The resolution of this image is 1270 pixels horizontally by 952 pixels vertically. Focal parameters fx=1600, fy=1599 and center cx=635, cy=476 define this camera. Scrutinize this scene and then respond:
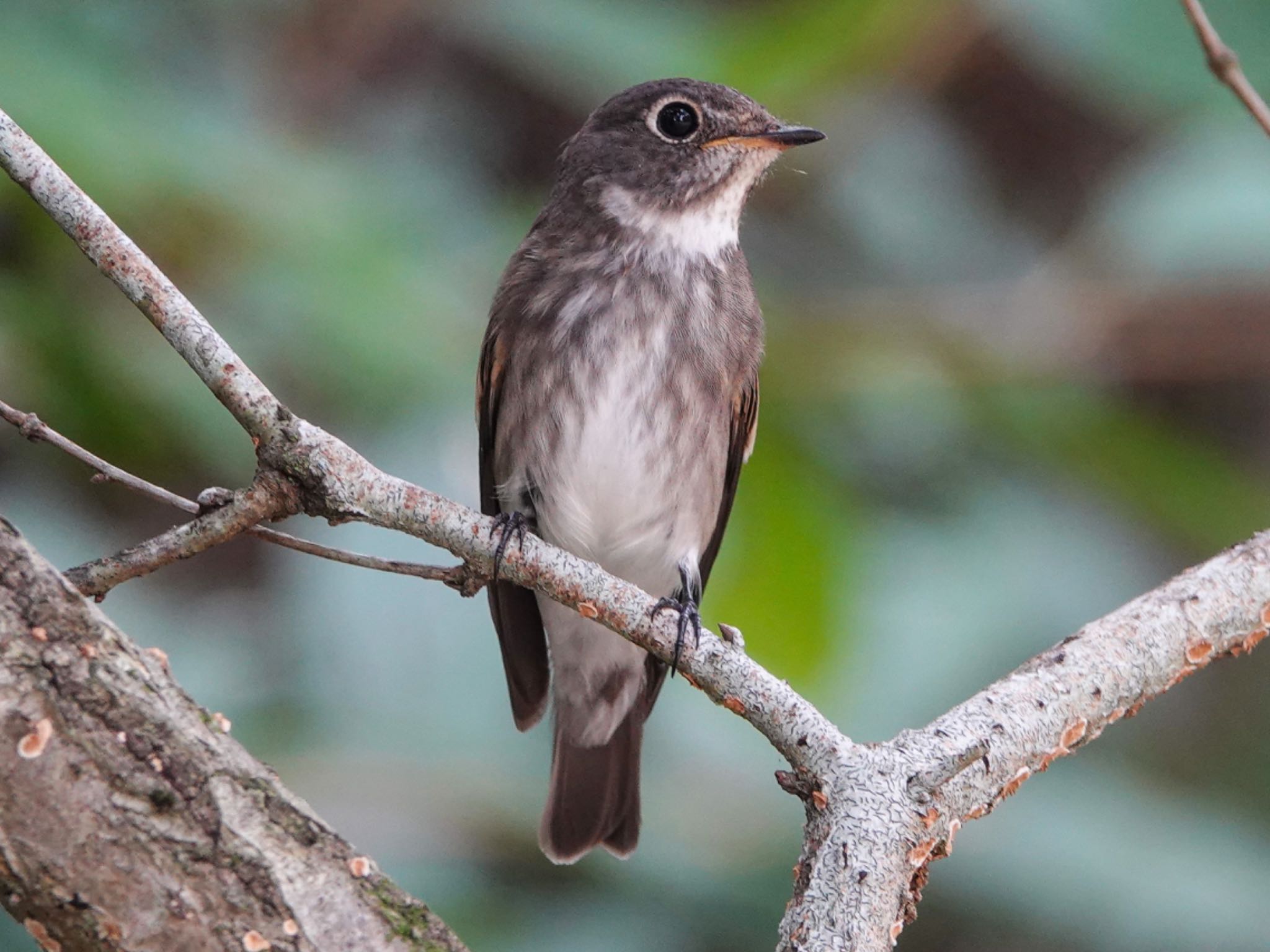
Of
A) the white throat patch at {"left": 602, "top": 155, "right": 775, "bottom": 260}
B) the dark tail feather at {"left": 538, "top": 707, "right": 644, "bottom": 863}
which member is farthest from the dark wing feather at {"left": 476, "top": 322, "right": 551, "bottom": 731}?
the white throat patch at {"left": 602, "top": 155, "right": 775, "bottom": 260}

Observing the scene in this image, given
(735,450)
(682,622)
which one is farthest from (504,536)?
(735,450)

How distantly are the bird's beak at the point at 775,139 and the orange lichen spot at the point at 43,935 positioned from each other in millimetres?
2178

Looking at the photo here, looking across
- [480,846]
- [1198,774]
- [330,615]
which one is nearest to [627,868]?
[480,846]

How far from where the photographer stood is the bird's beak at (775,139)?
319 cm

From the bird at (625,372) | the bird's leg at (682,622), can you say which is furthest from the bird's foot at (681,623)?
the bird at (625,372)

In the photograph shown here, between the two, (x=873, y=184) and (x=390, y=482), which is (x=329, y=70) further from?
(x=390, y=482)

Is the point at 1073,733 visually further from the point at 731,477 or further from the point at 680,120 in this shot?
the point at 680,120

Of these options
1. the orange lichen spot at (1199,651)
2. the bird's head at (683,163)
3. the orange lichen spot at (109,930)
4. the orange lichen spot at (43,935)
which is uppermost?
the bird's head at (683,163)

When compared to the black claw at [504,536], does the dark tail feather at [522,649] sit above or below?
above

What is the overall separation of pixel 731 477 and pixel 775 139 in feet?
2.37

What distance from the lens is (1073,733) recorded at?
2072 millimetres

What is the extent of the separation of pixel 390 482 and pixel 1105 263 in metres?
2.86

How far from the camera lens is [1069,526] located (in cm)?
441

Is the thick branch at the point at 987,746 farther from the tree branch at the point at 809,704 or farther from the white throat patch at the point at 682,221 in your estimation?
the white throat patch at the point at 682,221
